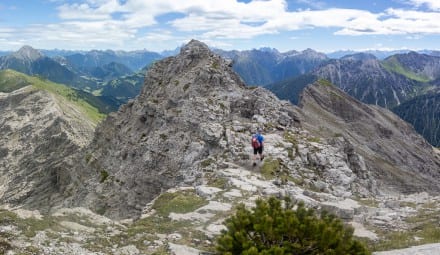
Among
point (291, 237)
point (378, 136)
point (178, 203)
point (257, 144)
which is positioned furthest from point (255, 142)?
point (378, 136)

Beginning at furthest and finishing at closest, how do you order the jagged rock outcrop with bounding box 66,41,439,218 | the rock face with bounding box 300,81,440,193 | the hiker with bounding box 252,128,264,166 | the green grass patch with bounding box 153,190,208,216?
the rock face with bounding box 300,81,440,193 → the jagged rock outcrop with bounding box 66,41,439,218 → the hiker with bounding box 252,128,264,166 → the green grass patch with bounding box 153,190,208,216

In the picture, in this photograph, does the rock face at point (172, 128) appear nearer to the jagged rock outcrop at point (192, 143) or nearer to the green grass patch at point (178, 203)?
the jagged rock outcrop at point (192, 143)

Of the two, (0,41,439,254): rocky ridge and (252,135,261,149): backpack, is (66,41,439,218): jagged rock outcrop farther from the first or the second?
(252,135,261,149): backpack

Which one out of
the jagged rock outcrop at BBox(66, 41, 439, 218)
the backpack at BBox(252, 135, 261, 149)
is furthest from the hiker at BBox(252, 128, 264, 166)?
the jagged rock outcrop at BBox(66, 41, 439, 218)

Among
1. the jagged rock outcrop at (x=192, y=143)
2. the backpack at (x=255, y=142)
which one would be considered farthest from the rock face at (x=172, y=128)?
the backpack at (x=255, y=142)

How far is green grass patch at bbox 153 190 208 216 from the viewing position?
94.9 ft

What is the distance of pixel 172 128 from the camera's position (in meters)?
58.5

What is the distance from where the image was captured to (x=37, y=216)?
75.2 feet

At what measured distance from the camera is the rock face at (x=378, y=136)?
106 meters

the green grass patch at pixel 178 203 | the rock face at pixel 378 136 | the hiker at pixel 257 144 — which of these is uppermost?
the hiker at pixel 257 144

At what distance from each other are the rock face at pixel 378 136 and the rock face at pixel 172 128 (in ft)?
152

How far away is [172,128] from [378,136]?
336 feet

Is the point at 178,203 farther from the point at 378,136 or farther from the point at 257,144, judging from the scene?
the point at 378,136

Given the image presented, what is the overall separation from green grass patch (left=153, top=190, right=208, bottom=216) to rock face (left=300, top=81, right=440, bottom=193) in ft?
249
